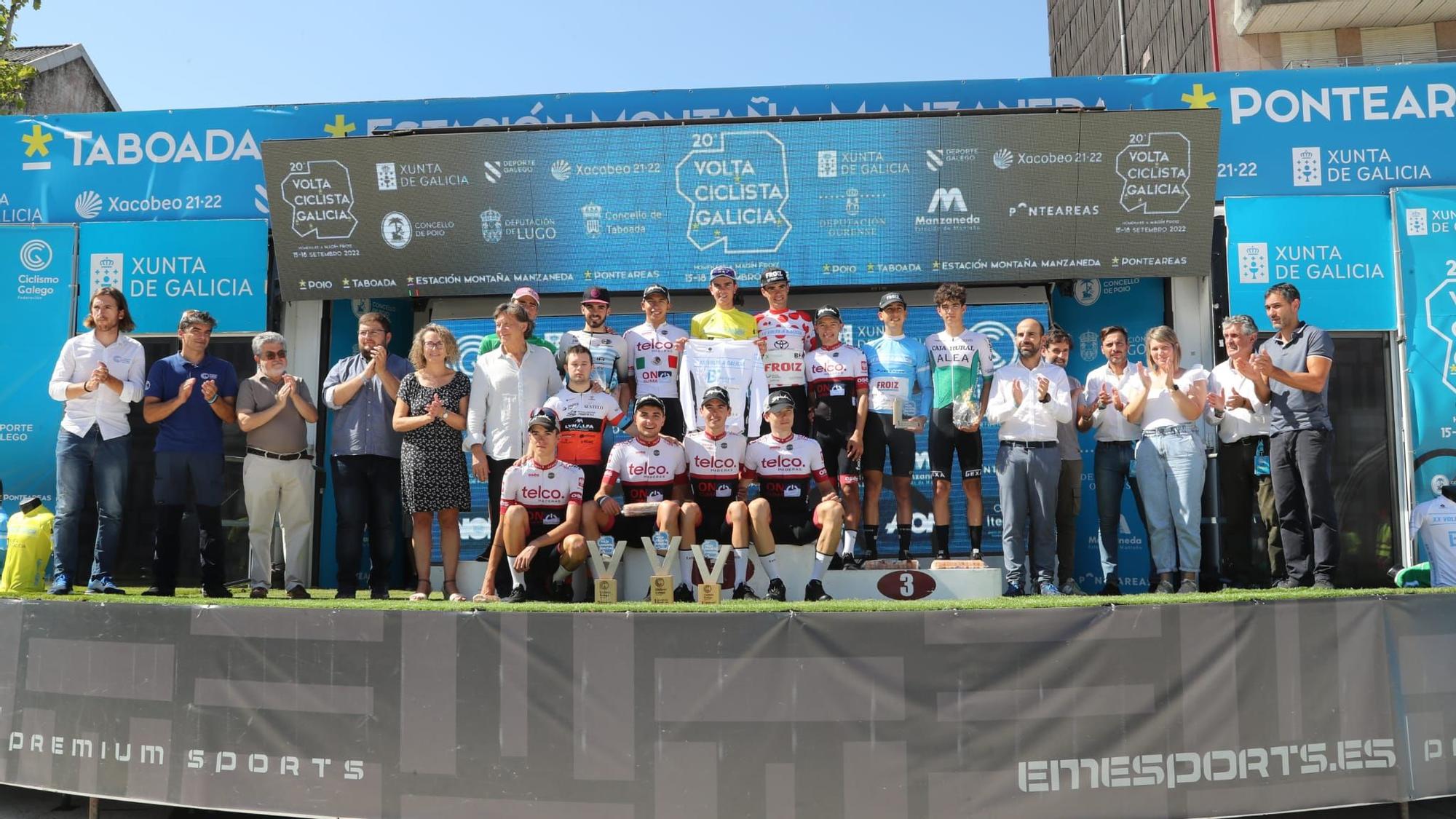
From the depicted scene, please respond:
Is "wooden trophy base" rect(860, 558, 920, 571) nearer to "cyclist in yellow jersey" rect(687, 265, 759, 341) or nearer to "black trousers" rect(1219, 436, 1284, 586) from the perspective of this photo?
"cyclist in yellow jersey" rect(687, 265, 759, 341)

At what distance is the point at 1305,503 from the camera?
6.30 meters

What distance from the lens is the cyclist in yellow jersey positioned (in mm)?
6887

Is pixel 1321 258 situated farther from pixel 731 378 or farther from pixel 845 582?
pixel 731 378

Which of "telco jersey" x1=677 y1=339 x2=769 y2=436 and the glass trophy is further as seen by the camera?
the glass trophy

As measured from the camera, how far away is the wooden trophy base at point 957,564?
252 inches

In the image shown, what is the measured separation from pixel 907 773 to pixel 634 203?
539 centimetres

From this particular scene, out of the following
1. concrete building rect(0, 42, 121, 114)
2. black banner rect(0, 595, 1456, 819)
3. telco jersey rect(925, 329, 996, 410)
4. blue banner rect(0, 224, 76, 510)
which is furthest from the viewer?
concrete building rect(0, 42, 121, 114)

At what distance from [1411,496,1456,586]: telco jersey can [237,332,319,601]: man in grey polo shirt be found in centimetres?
710

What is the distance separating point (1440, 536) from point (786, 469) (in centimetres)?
419

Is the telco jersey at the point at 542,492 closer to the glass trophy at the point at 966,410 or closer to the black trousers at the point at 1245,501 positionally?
the glass trophy at the point at 966,410

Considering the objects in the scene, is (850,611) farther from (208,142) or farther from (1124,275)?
(208,142)

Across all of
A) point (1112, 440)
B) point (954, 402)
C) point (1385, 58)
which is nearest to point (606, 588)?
point (954, 402)

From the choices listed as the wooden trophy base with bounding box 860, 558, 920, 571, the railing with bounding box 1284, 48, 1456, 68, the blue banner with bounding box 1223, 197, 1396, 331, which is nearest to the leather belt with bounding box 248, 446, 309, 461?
the wooden trophy base with bounding box 860, 558, 920, 571

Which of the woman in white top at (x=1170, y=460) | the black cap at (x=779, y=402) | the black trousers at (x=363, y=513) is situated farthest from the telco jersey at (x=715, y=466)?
the woman in white top at (x=1170, y=460)
